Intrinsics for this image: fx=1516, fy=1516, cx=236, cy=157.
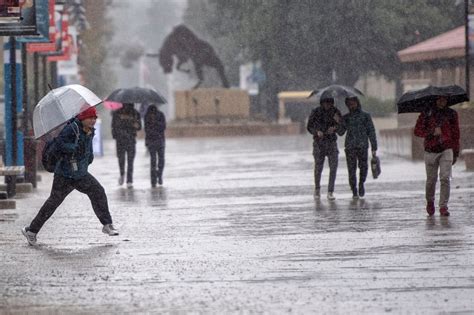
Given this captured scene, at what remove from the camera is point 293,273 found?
12773mm

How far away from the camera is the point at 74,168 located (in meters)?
16.3

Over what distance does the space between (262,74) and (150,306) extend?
67.4m

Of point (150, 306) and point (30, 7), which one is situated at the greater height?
point (30, 7)

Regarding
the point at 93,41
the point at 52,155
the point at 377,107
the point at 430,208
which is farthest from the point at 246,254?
the point at 93,41

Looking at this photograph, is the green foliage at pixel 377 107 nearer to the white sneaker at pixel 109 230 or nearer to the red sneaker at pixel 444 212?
the red sneaker at pixel 444 212

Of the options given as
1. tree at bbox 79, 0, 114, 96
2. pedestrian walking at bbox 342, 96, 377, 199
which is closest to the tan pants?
pedestrian walking at bbox 342, 96, 377, 199

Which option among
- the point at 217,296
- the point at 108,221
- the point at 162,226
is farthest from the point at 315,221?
the point at 217,296

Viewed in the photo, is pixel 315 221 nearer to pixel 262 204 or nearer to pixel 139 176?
pixel 262 204

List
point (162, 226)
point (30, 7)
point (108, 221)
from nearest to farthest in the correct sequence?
point (108, 221)
point (162, 226)
point (30, 7)

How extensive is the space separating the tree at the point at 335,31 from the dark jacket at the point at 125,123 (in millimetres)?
36583

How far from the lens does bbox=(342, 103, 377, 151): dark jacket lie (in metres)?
22.4

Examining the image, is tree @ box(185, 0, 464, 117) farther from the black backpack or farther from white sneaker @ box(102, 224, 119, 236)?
the black backpack

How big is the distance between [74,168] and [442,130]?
4589 millimetres

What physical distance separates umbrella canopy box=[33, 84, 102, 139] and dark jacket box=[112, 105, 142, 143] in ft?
38.2
